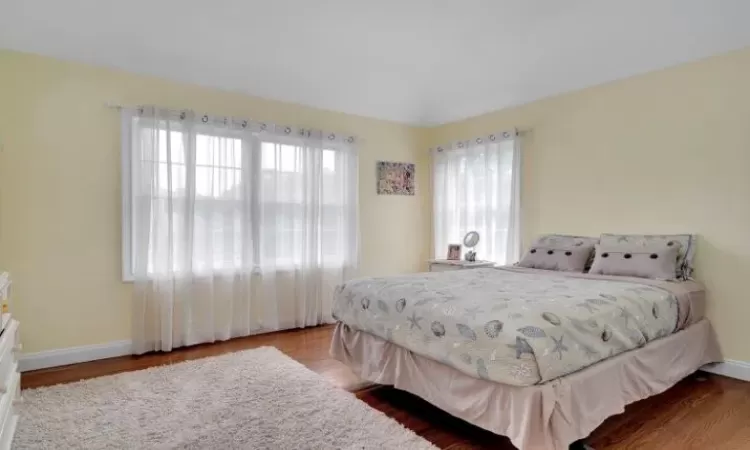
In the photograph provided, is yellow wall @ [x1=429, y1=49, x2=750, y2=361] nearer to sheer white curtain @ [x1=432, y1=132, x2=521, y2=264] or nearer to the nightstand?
sheer white curtain @ [x1=432, y1=132, x2=521, y2=264]

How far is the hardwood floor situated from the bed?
15 centimetres

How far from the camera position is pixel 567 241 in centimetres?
350

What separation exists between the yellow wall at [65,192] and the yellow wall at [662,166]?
3.33 metres

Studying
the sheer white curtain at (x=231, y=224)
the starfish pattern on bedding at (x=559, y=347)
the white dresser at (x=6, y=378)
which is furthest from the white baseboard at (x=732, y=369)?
the white dresser at (x=6, y=378)

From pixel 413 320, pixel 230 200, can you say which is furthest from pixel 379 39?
pixel 413 320

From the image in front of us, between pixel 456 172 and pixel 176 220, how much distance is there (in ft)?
9.86

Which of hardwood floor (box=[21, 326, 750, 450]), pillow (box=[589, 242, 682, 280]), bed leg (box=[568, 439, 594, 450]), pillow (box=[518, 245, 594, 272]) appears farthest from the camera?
pillow (box=[518, 245, 594, 272])

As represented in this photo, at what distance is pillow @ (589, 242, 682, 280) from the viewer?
2.82 metres

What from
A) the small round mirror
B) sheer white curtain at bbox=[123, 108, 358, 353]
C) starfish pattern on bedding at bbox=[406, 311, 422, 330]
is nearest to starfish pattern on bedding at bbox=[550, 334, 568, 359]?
starfish pattern on bedding at bbox=[406, 311, 422, 330]

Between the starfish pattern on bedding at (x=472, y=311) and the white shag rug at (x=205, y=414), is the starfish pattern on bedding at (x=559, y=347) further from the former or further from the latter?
the white shag rug at (x=205, y=414)

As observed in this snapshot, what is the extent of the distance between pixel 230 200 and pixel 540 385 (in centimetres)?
304

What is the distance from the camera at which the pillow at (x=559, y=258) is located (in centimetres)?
327

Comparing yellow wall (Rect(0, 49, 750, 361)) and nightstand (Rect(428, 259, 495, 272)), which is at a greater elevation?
yellow wall (Rect(0, 49, 750, 361))

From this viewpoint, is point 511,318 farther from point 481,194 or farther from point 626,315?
point 481,194
